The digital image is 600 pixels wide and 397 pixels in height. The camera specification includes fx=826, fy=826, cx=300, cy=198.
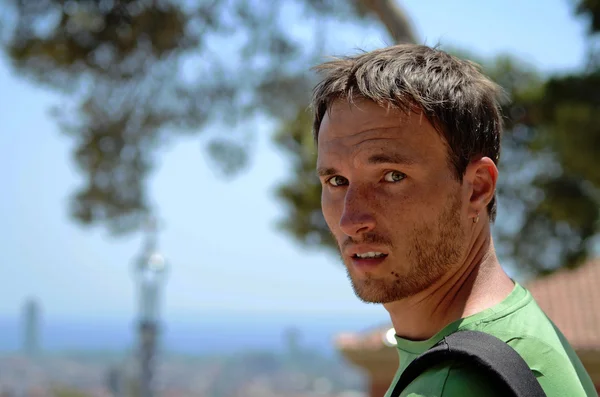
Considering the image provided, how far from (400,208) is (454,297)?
0.20 metres

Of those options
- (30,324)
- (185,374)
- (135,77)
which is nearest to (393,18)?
(135,77)

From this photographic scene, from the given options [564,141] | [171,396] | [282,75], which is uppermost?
[282,75]

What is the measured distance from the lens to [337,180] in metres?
1.61

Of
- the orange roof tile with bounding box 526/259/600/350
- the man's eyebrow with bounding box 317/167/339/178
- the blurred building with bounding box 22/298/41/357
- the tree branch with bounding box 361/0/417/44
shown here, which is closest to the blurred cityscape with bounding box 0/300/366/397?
the blurred building with bounding box 22/298/41/357

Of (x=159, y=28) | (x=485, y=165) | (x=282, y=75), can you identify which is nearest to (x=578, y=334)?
(x=282, y=75)

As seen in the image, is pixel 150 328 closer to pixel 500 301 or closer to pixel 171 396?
pixel 500 301

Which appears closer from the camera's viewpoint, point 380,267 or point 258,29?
point 380,267

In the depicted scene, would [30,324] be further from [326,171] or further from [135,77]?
[326,171]

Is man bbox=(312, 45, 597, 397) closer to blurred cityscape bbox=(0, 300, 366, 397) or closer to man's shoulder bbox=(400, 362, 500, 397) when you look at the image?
man's shoulder bbox=(400, 362, 500, 397)

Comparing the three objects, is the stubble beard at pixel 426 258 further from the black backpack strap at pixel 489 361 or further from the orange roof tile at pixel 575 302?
the orange roof tile at pixel 575 302

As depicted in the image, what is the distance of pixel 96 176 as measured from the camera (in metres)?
10.8

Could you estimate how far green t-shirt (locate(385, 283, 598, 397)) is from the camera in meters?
1.24

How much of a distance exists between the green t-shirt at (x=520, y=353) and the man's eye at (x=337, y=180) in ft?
1.10

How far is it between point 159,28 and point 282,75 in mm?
1754
